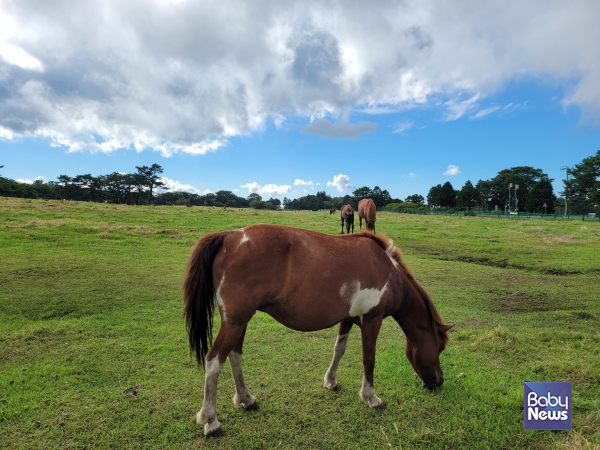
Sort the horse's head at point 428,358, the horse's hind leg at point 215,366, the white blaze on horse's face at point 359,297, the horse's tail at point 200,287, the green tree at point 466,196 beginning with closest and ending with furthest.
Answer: the horse's hind leg at point 215,366, the horse's tail at point 200,287, the white blaze on horse's face at point 359,297, the horse's head at point 428,358, the green tree at point 466,196

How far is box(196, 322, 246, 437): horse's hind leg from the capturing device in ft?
9.79

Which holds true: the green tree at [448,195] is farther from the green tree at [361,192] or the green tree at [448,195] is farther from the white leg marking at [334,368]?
the white leg marking at [334,368]

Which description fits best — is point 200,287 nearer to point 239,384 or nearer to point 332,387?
point 239,384

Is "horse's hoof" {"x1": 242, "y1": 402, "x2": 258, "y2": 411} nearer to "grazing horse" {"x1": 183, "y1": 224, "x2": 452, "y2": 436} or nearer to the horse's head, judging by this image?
"grazing horse" {"x1": 183, "y1": 224, "x2": 452, "y2": 436}

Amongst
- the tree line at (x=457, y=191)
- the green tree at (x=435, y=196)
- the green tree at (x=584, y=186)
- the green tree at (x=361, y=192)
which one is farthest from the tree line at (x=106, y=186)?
the green tree at (x=584, y=186)

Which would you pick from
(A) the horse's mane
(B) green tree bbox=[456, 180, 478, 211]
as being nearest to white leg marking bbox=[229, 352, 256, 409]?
(A) the horse's mane

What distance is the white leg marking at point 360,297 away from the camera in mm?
3345

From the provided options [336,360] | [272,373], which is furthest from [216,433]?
[336,360]

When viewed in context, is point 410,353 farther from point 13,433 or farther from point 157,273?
point 157,273

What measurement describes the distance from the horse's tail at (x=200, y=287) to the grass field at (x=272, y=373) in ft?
3.10

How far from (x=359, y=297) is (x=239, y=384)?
1598 mm

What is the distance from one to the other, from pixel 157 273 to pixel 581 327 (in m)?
10.2

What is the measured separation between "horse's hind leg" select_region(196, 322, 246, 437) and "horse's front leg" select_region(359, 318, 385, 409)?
1410 millimetres

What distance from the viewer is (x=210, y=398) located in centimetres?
304
